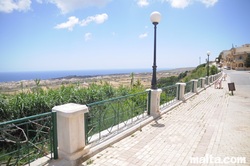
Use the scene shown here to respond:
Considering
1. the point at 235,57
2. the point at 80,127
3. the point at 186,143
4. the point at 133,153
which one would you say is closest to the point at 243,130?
the point at 186,143

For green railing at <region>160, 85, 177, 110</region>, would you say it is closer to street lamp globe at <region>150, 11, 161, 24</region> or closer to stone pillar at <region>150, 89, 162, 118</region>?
stone pillar at <region>150, 89, 162, 118</region>

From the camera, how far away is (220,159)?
394 cm

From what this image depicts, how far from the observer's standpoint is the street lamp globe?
22.7 ft

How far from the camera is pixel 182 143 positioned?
186 inches

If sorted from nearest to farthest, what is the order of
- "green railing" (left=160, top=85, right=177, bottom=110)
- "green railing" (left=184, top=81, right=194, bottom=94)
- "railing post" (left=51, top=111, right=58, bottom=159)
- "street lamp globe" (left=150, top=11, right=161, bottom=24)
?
"railing post" (left=51, top=111, right=58, bottom=159), "street lamp globe" (left=150, top=11, right=161, bottom=24), "green railing" (left=160, top=85, right=177, bottom=110), "green railing" (left=184, top=81, right=194, bottom=94)

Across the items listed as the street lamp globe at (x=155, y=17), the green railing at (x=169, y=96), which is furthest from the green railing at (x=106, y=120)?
the street lamp globe at (x=155, y=17)

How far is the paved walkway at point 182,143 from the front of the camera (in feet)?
12.7

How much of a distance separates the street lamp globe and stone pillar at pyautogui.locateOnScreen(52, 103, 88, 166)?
494cm

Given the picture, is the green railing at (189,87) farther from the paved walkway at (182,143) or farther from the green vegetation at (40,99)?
the green vegetation at (40,99)

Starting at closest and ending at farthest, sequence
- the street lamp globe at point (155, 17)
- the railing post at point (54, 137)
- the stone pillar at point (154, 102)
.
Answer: the railing post at point (54, 137), the street lamp globe at point (155, 17), the stone pillar at point (154, 102)

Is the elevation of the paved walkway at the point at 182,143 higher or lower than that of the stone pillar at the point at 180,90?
lower

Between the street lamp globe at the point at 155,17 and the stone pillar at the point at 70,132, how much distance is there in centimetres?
494

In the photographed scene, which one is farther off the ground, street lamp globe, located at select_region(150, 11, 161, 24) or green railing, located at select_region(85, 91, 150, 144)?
street lamp globe, located at select_region(150, 11, 161, 24)

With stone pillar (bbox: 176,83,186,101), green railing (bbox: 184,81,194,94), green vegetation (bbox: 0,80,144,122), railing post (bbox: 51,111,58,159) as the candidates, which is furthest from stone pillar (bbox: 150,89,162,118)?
green railing (bbox: 184,81,194,94)
